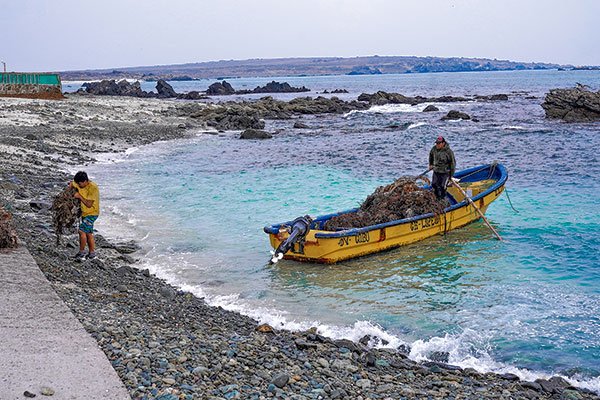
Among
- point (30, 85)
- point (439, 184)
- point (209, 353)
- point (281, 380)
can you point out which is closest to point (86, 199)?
point (209, 353)

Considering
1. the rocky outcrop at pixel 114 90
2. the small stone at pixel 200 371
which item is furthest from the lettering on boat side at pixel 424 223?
the rocky outcrop at pixel 114 90

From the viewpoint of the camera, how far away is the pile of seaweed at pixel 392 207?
13.6m

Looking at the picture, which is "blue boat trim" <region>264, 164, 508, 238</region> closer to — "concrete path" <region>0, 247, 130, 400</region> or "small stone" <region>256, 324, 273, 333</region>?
"small stone" <region>256, 324, 273, 333</region>

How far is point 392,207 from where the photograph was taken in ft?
46.4

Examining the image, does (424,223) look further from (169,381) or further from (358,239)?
(169,381)

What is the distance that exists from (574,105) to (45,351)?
44.8 m

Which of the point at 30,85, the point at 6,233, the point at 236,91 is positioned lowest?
the point at 6,233

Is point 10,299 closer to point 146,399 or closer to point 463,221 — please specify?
point 146,399

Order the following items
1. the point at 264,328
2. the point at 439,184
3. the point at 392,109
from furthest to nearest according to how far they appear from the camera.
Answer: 1. the point at 392,109
2. the point at 439,184
3. the point at 264,328

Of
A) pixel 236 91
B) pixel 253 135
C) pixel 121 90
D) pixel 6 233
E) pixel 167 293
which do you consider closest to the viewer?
pixel 6 233

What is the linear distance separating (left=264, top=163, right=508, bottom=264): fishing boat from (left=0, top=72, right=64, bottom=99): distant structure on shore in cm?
3628

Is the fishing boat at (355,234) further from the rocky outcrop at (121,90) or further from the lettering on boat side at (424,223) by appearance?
the rocky outcrop at (121,90)

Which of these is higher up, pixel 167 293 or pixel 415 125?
pixel 415 125

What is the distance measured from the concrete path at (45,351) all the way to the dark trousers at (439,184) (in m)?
9.70
